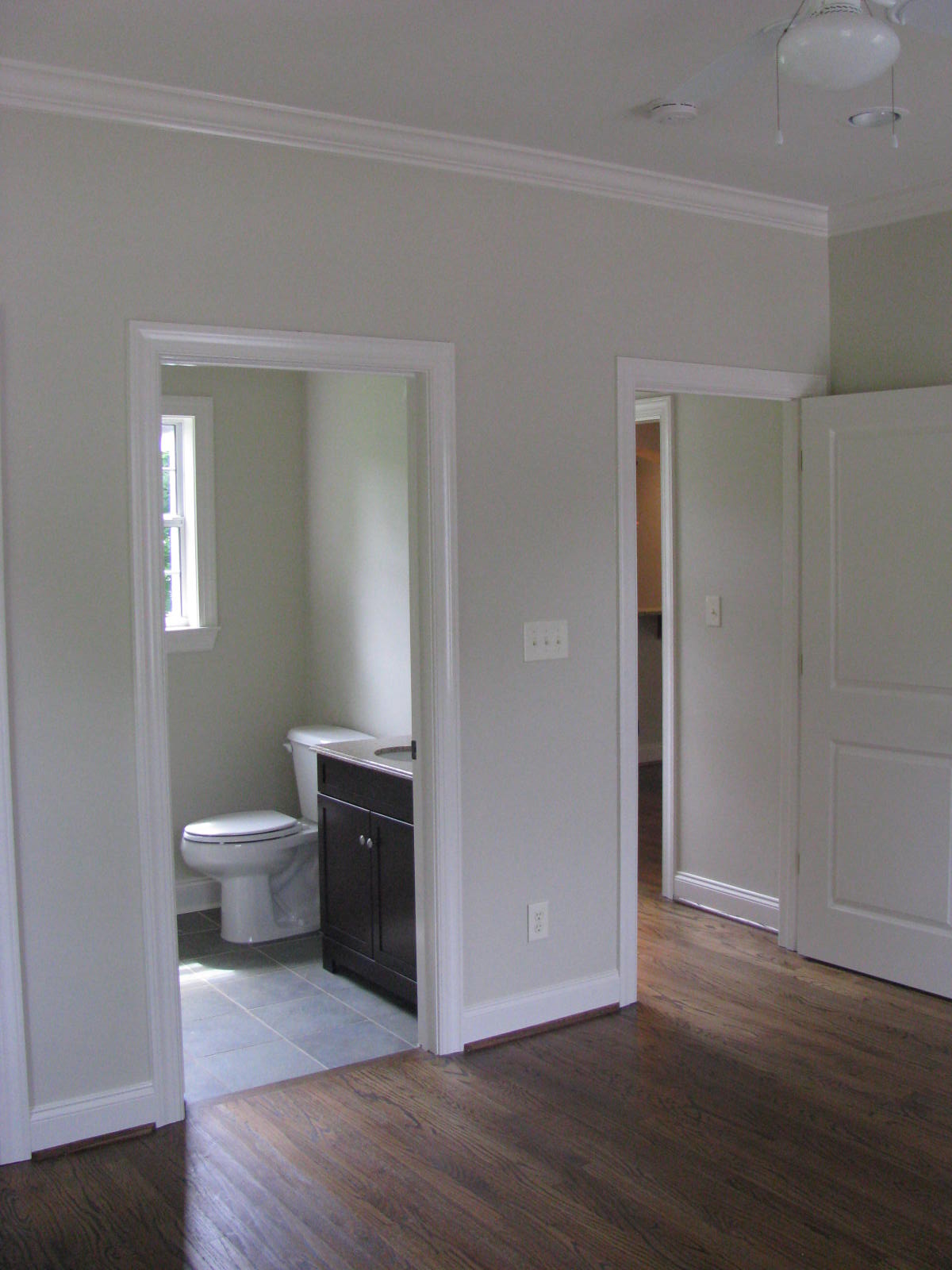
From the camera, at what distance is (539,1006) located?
3555 mm

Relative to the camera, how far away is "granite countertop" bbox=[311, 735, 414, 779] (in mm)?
3730

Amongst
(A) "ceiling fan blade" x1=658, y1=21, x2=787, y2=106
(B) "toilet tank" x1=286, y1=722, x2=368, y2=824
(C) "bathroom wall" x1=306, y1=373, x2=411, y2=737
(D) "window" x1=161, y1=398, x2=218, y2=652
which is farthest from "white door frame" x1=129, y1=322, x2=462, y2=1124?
(D) "window" x1=161, y1=398, x2=218, y2=652

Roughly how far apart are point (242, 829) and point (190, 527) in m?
1.29

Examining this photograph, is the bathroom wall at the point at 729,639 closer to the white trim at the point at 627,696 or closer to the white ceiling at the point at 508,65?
the white trim at the point at 627,696

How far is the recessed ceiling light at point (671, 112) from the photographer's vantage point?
2920 mm

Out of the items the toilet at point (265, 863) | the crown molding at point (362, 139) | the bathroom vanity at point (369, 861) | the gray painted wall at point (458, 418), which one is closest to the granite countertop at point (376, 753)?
the bathroom vanity at point (369, 861)

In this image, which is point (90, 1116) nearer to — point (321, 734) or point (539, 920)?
point (539, 920)

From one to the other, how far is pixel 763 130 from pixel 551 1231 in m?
2.76

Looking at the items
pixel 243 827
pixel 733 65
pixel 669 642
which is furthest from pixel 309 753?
pixel 733 65

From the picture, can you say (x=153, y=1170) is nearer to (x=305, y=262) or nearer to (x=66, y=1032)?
(x=66, y=1032)

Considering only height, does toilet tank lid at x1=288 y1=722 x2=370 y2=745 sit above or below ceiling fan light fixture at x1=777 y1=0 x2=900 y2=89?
below

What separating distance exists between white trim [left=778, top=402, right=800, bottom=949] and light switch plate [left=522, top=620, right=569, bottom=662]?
1.02 meters

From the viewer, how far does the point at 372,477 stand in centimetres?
461

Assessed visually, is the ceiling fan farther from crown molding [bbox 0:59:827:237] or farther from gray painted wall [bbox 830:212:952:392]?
gray painted wall [bbox 830:212:952:392]
